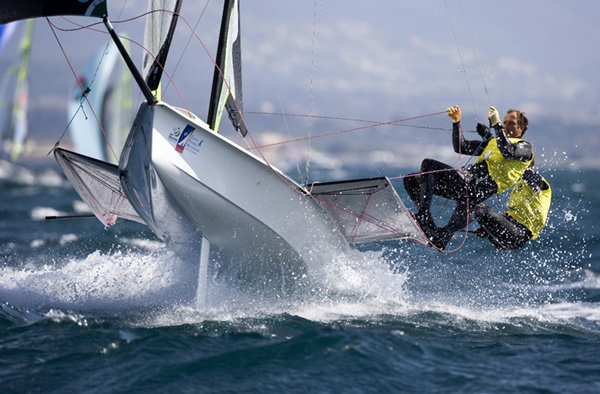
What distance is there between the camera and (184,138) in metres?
5.20

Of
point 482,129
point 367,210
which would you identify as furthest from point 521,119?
point 367,210

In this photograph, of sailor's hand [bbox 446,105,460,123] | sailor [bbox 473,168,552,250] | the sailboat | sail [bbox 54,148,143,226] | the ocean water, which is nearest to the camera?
the ocean water

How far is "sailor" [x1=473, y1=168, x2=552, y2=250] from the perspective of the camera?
19.9 feet

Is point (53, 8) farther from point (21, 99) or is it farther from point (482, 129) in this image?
point (21, 99)

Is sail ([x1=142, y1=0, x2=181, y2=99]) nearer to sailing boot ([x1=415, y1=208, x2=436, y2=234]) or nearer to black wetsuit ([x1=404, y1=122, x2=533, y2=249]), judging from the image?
black wetsuit ([x1=404, y1=122, x2=533, y2=249])

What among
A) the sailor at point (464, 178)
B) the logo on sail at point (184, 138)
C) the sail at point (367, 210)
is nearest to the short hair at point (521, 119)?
the sailor at point (464, 178)

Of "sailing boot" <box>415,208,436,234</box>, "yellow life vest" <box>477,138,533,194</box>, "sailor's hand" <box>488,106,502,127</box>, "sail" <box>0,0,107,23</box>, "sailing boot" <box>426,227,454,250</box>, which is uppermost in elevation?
A: "sail" <box>0,0,107,23</box>

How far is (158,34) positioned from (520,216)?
339 centimetres

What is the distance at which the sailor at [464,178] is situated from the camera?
581 centimetres

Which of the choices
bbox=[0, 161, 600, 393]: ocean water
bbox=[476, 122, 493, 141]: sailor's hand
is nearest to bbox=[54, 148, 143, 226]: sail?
bbox=[0, 161, 600, 393]: ocean water

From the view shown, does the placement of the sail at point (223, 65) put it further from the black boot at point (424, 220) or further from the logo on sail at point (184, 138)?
the black boot at point (424, 220)

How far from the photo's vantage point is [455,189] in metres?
5.93

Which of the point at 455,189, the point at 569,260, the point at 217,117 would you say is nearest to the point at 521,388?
the point at 455,189

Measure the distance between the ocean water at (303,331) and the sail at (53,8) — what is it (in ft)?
6.89
